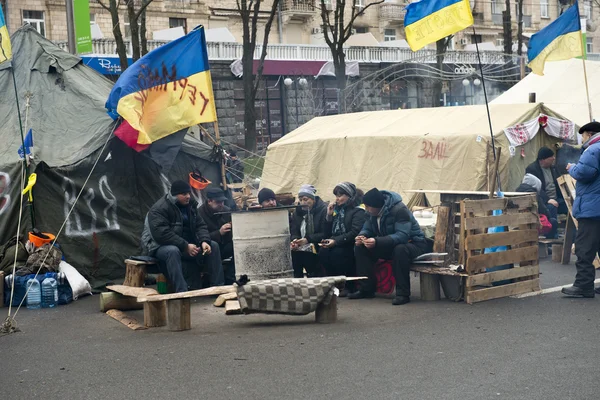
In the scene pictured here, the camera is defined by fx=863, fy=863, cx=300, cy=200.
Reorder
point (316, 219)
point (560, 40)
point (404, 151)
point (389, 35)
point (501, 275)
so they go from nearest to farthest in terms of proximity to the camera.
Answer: point (501, 275), point (316, 219), point (560, 40), point (404, 151), point (389, 35)

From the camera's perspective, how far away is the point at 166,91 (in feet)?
36.4

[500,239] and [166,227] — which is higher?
[166,227]

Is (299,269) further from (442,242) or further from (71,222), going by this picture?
(71,222)

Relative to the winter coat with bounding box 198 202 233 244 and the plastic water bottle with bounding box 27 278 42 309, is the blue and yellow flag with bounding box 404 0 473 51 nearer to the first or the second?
the winter coat with bounding box 198 202 233 244

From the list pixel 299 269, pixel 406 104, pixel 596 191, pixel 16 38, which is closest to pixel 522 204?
pixel 596 191

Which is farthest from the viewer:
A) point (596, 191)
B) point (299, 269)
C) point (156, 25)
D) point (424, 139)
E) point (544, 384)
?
point (156, 25)

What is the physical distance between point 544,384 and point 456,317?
2549 millimetres

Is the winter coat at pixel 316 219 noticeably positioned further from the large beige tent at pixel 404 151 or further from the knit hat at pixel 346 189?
the large beige tent at pixel 404 151

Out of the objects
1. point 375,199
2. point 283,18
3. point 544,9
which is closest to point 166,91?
point 375,199

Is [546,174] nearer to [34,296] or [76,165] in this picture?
[76,165]

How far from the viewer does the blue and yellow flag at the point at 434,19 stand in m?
11.5

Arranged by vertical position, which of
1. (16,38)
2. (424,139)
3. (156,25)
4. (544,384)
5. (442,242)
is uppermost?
(156,25)

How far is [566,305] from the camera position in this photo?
871 centimetres

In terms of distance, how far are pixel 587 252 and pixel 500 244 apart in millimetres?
897
